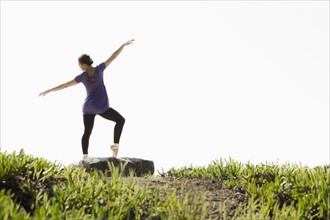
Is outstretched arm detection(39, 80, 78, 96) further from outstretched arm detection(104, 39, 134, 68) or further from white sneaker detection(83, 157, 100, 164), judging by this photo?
white sneaker detection(83, 157, 100, 164)

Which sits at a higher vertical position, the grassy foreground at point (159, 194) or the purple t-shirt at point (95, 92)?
the purple t-shirt at point (95, 92)

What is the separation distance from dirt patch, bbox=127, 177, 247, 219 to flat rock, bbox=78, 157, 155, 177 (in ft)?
7.40

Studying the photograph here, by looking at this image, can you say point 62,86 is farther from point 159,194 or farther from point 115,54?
point 159,194

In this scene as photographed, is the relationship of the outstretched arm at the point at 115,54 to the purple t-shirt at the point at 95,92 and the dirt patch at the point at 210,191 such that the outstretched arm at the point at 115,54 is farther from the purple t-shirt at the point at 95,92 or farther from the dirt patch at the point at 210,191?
the dirt patch at the point at 210,191

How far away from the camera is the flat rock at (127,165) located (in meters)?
10.1

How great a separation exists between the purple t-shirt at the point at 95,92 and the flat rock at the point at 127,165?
1.15 metres

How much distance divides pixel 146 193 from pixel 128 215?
25.3 inches

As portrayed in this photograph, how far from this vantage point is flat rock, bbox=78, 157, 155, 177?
10.1m

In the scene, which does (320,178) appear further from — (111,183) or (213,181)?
(111,183)

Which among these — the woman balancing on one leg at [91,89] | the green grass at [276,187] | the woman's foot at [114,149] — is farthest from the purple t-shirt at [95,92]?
the green grass at [276,187]

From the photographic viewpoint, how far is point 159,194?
6719mm

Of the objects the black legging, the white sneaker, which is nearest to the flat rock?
the white sneaker

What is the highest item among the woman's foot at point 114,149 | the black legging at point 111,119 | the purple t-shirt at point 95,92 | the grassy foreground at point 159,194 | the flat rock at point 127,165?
the purple t-shirt at point 95,92

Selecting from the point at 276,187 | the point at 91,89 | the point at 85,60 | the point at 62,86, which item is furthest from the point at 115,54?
the point at 276,187
